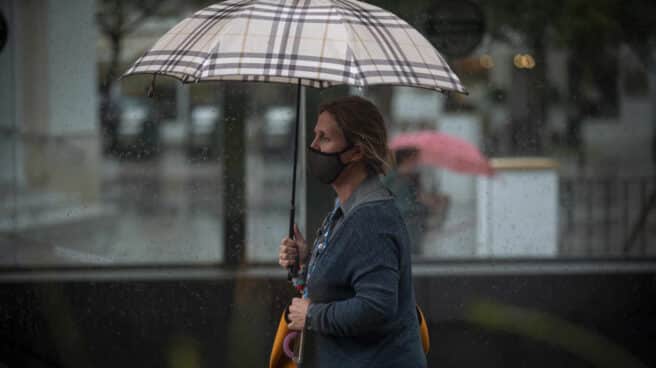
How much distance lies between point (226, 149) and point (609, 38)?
2727 millimetres

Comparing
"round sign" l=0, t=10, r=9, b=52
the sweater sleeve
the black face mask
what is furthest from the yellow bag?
"round sign" l=0, t=10, r=9, b=52

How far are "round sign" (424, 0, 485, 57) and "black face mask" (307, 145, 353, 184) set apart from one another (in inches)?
104

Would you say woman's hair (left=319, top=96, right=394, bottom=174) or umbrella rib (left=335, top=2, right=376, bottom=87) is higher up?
umbrella rib (left=335, top=2, right=376, bottom=87)

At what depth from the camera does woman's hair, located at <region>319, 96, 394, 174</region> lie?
8.89 ft

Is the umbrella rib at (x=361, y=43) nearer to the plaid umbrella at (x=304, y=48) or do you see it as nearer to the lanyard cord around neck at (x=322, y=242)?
the plaid umbrella at (x=304, y=48)

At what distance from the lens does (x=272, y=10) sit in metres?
2.81

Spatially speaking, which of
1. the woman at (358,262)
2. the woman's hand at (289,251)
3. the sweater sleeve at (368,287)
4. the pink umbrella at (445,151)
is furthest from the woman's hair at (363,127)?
the pink umbrella at (445,151)

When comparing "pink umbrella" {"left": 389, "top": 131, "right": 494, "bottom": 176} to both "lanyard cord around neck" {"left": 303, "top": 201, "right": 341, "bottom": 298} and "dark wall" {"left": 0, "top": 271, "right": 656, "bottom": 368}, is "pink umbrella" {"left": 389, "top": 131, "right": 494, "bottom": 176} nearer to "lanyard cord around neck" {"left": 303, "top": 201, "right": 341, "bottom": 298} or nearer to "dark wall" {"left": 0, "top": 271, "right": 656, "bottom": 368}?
"dark wall" {"left": 0, "top": 271, "right": 656, "bottom": 368}

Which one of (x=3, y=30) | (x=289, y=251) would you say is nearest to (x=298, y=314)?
(x=289, y=251)

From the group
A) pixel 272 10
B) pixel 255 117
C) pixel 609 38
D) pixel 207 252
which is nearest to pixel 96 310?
pixel 207 252

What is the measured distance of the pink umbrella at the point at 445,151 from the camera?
554 cm

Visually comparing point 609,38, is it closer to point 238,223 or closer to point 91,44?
point 238,223

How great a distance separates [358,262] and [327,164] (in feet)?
1.20

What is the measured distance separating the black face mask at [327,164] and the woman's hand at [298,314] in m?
0.41
